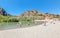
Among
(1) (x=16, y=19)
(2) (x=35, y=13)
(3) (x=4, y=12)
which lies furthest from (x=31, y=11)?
(1) (x=16, y=19)

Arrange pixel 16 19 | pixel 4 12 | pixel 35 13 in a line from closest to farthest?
pixel 16 19 < pixel 4 12 < pixel 35 13

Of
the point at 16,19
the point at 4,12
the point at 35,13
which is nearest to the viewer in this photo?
the point at 16,19

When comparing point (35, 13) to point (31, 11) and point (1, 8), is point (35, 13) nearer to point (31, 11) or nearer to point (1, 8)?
point (31, 11)

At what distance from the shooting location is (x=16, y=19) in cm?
3191

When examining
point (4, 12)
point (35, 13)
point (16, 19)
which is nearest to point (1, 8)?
point (4, 12)

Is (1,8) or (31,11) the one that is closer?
(1,8)

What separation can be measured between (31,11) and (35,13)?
13.2ft

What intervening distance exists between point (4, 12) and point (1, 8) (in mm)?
2261

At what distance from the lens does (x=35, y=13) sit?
257 ft

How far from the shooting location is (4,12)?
5175 cm

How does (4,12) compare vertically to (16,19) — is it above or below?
above

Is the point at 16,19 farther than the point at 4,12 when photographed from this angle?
No

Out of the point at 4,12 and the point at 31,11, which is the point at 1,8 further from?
the point at 31,11

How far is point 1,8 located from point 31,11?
1264 inches
